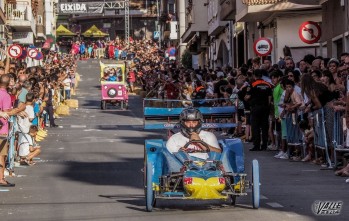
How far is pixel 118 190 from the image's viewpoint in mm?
18922

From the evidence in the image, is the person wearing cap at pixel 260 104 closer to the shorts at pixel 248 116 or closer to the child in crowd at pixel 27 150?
the shorts at pixel 248 116

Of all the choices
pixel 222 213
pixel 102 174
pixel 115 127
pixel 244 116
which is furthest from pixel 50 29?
pixel 222 213

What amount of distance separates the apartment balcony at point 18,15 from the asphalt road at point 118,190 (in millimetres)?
36354

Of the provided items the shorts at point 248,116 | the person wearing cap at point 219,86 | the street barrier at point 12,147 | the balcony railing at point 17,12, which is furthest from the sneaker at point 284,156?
the balcony railing at point 17,12

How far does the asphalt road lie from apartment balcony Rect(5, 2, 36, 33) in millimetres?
36354

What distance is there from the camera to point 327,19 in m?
38.2

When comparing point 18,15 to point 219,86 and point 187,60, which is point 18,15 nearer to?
point 187,60

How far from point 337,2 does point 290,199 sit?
67.1 ft

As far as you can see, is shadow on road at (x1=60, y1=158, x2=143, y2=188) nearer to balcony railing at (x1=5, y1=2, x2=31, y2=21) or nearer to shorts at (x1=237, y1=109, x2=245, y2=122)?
shorts at (x1=237, y1=109, x2=245, y2=122)

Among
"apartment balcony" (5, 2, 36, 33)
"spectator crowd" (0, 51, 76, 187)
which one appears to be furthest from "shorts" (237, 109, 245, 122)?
"apartment balcony" (5, 2, 36, 33)

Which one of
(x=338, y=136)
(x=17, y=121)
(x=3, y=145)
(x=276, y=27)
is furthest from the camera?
(x=276, y=27)

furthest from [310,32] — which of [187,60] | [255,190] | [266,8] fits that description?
[187,60]

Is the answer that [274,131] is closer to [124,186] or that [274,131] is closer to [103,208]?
[124,186]
